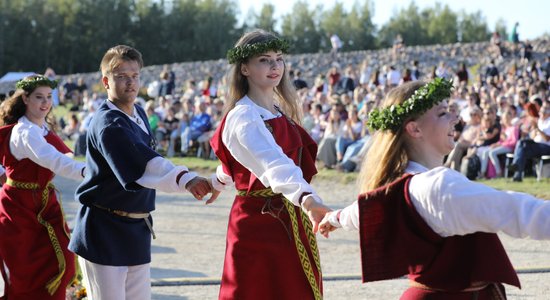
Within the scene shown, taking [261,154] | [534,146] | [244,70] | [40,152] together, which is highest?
[244,70]

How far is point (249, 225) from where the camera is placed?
478 cm

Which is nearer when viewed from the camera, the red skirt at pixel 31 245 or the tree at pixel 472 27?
the red skirt at pixel 31 245

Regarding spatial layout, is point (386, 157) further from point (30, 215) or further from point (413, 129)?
point (30, 215)

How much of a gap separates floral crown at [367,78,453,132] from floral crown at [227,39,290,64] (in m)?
1.29

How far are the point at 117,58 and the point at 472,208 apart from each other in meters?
2.48

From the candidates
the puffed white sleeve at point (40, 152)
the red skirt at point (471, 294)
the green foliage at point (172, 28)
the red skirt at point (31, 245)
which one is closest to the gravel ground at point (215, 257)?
the red skirt at point (31, 245)

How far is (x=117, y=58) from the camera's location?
514cm

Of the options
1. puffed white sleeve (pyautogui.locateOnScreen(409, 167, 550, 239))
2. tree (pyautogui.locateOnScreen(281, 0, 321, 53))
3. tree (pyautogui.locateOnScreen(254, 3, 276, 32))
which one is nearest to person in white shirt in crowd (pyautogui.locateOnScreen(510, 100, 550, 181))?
puffed white sleeve (pyautogui.locateOnScreen(409, 167, 550, 239))

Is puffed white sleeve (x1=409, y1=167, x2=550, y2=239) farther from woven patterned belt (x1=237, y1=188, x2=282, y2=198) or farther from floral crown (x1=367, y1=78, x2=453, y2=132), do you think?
woven patterned belt (x1=237, y1=188, x2=282, y2=198)

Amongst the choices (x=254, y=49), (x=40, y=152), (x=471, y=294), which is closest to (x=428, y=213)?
(x=471, y=294)

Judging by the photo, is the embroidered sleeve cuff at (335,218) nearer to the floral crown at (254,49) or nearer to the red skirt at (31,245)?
the floral crown at (254,49)

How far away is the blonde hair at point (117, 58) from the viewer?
514 cm

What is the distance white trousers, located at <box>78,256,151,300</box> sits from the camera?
4.95 m

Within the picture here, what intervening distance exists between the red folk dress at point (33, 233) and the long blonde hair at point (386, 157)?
10.0 ft
